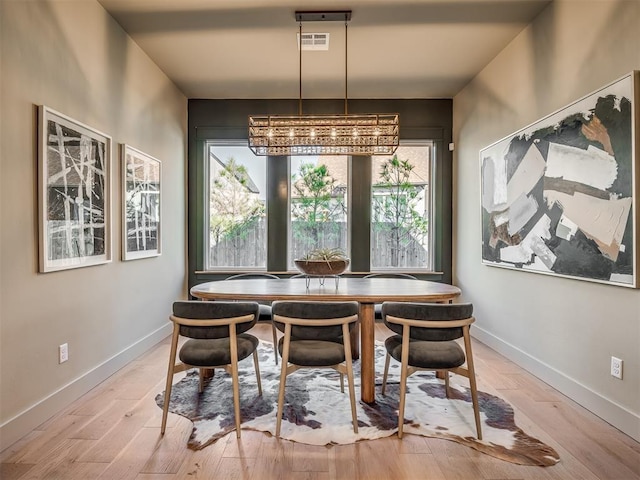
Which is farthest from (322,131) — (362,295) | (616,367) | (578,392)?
(578,392)

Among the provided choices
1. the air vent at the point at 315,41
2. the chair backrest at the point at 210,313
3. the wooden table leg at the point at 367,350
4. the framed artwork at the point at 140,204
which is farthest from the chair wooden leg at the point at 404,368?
the air vent at the point at 315,41

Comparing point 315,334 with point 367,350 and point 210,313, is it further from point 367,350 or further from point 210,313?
point 210,313

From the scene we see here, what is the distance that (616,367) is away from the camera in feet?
7.14

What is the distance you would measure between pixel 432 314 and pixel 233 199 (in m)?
3.51

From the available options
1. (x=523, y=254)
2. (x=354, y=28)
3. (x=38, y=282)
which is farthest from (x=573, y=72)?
(x=38, y=282)

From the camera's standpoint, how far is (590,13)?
236 cm

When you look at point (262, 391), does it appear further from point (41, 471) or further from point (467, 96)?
point (467, 96)

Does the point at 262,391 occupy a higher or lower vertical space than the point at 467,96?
lower

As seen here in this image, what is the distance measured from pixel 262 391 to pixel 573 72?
10.5 ft

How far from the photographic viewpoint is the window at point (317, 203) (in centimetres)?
485

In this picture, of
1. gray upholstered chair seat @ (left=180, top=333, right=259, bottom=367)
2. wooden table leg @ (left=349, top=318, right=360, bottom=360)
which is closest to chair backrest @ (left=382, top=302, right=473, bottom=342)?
gray upholstered chair seat @ (left=180, top=333, right=259, bottom=367)

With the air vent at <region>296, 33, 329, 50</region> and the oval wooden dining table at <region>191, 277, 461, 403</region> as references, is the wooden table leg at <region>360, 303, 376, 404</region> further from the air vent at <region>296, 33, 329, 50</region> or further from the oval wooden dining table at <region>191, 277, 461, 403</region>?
the air vent at <region>296, 33, 329, 50</region>

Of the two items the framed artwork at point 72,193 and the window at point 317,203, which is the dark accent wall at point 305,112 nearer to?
the window at point 317,203

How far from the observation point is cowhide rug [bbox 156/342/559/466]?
200cm
